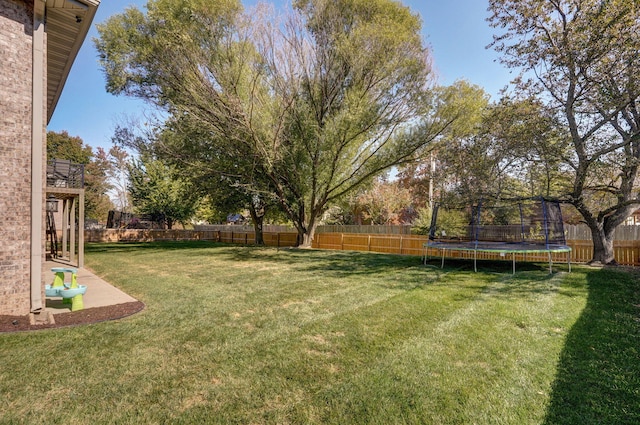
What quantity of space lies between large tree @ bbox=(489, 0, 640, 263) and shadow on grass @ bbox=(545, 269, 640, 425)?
5.23m

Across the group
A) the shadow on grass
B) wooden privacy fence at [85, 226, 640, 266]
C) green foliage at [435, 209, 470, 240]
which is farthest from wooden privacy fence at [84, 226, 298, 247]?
the shadow on grass

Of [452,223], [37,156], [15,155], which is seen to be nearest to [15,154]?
[15,155]

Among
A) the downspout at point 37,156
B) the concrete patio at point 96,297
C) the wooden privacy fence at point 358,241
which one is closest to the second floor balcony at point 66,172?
the concrete patio at point 96,297

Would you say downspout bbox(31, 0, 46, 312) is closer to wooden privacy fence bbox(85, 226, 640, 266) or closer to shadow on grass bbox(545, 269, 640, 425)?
shadow on grass bbox(545, 269, 640, 425)

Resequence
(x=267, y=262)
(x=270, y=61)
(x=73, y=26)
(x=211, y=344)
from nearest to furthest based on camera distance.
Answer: (x=211, y=344) → (x=73, y=26) → (x=267, y=262) → (x=270, y=61)

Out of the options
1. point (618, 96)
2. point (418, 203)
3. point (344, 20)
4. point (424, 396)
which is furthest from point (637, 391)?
point (418, 203)

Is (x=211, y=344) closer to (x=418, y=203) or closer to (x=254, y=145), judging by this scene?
(x=254, y=145)

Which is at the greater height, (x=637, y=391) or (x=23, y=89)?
(x=23, y=89)

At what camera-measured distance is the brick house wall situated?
4.20 metres

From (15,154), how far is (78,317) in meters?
2.32

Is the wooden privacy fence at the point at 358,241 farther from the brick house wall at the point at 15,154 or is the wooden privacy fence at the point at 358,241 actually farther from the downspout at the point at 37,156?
the brick house wall at the point at 15,154

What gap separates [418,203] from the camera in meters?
25.0

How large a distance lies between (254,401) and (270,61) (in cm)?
1198

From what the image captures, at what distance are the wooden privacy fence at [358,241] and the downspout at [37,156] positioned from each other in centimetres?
1194
